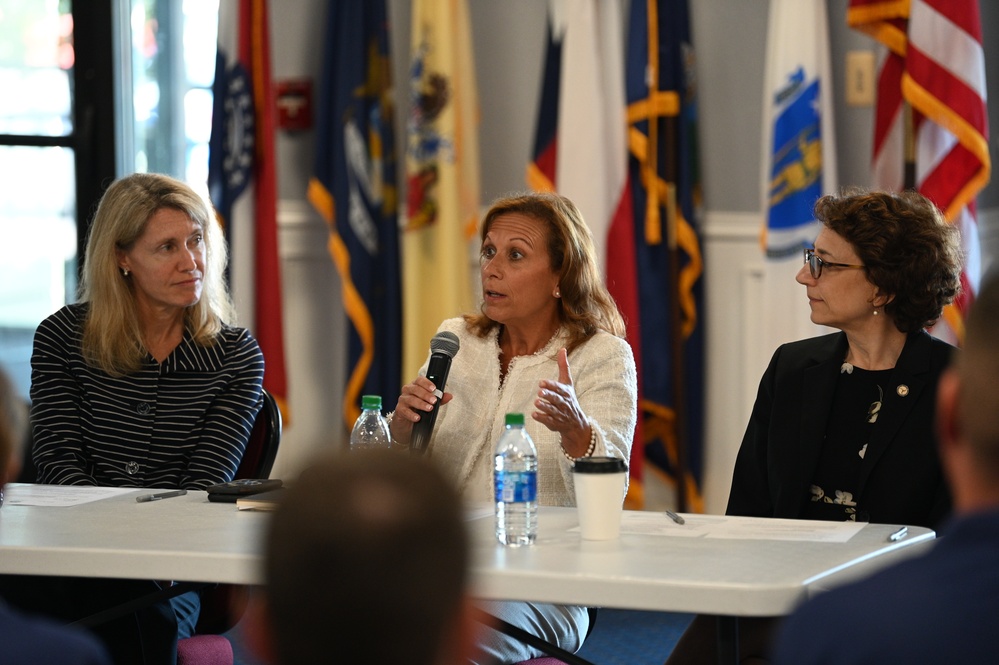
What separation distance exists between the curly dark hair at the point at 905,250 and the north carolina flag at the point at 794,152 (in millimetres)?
1612

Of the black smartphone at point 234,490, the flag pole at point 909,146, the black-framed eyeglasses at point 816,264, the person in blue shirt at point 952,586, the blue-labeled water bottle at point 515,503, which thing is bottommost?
the black smartphone at point 234,490

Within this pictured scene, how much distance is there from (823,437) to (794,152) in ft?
6.58

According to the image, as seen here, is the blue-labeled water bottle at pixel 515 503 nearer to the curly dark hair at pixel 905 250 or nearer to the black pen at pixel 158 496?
the black pen at pixel 158 496

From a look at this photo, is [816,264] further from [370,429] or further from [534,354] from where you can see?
[370,429]

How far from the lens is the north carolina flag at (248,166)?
475 centimetres

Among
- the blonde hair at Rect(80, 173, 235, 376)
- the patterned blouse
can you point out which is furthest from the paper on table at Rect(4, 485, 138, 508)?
the blonde hair at Rect(80, 173, 235, 376)

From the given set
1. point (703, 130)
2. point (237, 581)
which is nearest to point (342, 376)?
point (703, 130)

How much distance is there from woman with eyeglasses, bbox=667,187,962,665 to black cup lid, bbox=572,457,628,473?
676mm

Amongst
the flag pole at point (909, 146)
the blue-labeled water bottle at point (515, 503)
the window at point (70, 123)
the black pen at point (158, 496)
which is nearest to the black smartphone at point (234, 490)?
the black pen at point (158, 496)

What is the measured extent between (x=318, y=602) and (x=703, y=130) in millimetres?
4101

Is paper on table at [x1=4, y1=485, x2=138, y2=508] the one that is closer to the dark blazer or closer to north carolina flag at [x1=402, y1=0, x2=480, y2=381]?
the dark blazer

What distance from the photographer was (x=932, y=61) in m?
3.99

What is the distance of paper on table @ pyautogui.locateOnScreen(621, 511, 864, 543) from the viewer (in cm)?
199

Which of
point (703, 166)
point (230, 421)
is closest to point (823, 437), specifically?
point (230, 421)
